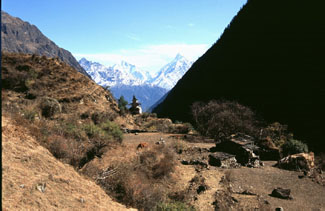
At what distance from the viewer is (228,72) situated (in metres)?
73.1

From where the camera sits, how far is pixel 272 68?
189ft

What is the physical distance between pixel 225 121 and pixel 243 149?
649cm

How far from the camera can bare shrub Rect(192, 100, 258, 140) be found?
63.3 ft

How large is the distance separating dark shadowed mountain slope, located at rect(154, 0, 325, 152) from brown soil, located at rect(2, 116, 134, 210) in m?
37.3

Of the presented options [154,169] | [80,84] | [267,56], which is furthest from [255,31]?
[154,169]

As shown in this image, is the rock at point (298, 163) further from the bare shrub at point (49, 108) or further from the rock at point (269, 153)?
the bare shrub at point (49, 108)

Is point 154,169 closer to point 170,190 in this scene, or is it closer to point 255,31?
point 170,190

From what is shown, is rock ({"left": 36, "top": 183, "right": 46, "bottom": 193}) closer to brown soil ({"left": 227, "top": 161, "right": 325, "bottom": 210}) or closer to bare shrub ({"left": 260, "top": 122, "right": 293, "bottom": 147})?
brown soil ({"left": 227, "top": 161, "right": 325, "bottom": 210})

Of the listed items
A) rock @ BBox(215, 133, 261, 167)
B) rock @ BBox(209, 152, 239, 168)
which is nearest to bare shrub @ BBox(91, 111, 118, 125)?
rock @ BBox(215, 133, 261, 167)

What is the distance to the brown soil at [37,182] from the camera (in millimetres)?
4523

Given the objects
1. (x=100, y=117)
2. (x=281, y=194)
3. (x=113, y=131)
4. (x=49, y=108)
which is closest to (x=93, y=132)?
(x=113, y=131)

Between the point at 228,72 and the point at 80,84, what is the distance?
189ft

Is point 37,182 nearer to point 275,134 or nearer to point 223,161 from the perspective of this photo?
point 223,161

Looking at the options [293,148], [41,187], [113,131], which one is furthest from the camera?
[293,148]
